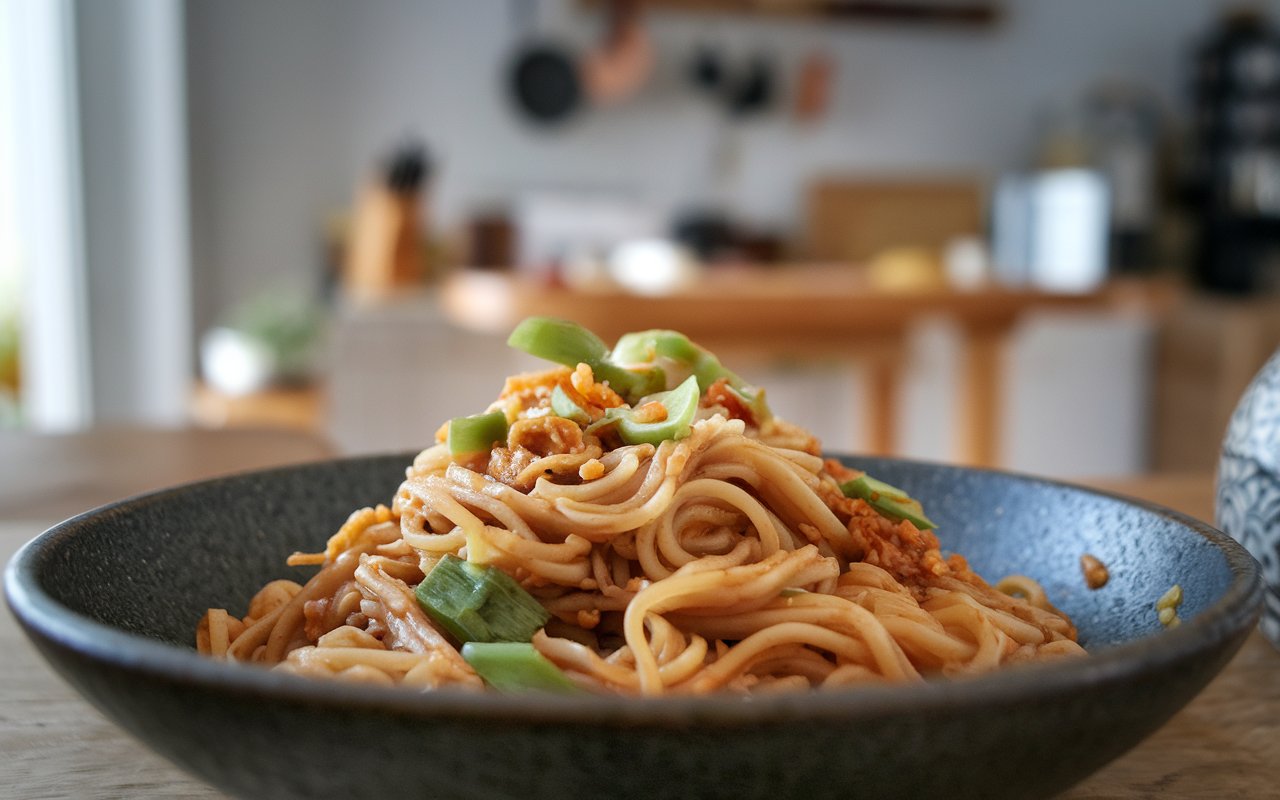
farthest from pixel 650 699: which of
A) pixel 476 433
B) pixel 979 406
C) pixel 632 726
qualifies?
pixel 979 406

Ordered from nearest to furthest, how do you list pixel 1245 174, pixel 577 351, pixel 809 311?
pixel 577 351, pixel 809 311, pixel 1245 174

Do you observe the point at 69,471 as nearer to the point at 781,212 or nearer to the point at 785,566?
the point at 785,566

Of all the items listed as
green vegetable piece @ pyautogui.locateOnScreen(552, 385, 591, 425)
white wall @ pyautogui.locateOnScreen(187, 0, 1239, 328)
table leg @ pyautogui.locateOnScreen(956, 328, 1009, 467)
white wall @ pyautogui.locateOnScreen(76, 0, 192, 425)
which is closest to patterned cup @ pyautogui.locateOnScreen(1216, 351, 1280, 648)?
green vegetable piece @ pyautogui.locateOnScreen(552, 385, 591, 425)

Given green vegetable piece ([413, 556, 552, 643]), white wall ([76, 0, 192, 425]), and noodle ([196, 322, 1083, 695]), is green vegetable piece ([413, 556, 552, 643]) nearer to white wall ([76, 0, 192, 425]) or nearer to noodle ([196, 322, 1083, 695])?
noodle ([196, 322, 1083, 695])

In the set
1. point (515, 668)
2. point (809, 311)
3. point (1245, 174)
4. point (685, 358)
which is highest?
point (1245, 174)

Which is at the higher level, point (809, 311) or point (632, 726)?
point (632, 726)

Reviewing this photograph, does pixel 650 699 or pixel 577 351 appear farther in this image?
pixel 577 351

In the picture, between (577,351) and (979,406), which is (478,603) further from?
(979,406)
